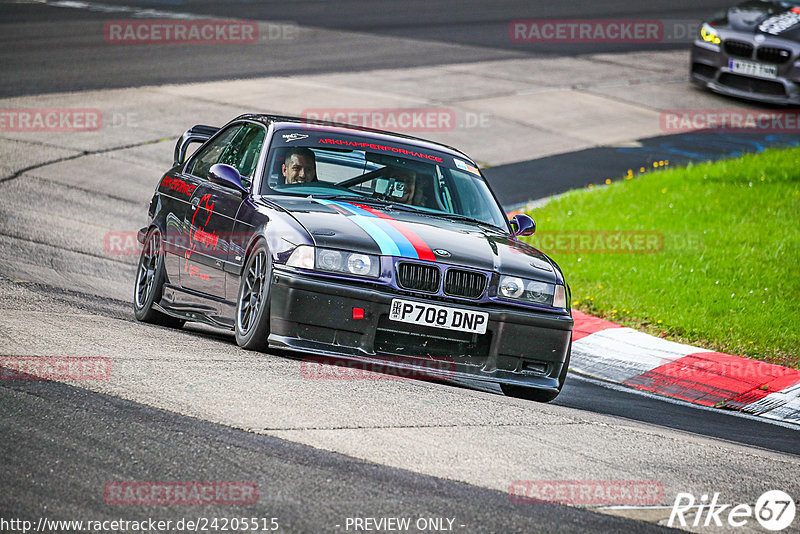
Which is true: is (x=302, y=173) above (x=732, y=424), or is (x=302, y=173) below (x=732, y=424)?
above

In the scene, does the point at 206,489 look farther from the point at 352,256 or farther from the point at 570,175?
the point at 570,175

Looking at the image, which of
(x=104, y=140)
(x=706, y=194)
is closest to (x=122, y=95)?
(x=104, y=140)

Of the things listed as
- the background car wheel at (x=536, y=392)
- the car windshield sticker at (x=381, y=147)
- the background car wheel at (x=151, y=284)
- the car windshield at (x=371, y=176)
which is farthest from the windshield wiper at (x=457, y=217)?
the background car wheel at (x=151, y=284)

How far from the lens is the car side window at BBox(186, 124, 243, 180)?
27.5 ft

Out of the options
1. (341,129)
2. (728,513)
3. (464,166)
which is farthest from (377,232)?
(728,513)

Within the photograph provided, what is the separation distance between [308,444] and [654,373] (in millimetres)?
4303

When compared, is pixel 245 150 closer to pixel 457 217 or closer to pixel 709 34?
pixel 457 217

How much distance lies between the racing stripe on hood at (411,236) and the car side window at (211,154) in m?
1.68

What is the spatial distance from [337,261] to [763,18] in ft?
49.3

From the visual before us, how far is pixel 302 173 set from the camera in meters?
7.57

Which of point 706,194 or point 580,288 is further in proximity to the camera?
point 706,194

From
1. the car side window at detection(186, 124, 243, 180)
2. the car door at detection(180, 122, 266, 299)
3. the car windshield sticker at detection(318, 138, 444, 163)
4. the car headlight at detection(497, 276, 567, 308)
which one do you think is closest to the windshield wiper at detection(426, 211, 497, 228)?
the car windshield sticker at detection(318, 138, 444, 163)

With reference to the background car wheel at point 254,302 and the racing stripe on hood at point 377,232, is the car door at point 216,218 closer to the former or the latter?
the background car wheel at point 254,302

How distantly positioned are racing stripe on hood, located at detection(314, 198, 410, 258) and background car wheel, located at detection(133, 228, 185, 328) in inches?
68.8
